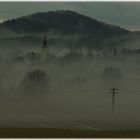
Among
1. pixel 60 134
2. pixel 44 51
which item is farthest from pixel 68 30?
pixel 60 134

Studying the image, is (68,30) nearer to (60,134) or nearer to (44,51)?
(44,51)

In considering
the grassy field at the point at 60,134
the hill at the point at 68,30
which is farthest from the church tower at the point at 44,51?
the grassy field at the point at 60,134

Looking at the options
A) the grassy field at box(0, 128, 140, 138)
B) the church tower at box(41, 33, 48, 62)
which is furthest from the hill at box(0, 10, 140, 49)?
the grassy field at box(0, 128, 140, 138)

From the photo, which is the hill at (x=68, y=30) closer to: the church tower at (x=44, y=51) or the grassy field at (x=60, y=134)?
the church tower at (x=44, y=51)

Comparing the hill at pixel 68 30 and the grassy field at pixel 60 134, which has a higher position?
the hill at pixel 68 30

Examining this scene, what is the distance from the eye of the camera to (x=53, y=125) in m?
3.37

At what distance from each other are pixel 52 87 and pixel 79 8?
414mm

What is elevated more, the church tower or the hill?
the hill

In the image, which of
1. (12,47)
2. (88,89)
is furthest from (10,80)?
(88,89)

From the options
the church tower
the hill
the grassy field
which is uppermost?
the hill

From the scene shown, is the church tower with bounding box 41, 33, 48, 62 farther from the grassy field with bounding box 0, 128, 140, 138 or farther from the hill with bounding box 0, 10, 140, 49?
the grassy field with bounding box 0, 128, 140, 138

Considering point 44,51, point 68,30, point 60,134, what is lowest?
point 60,134

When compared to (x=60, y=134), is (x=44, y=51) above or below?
above

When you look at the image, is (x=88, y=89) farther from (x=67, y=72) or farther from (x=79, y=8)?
(x=79, y=8)
